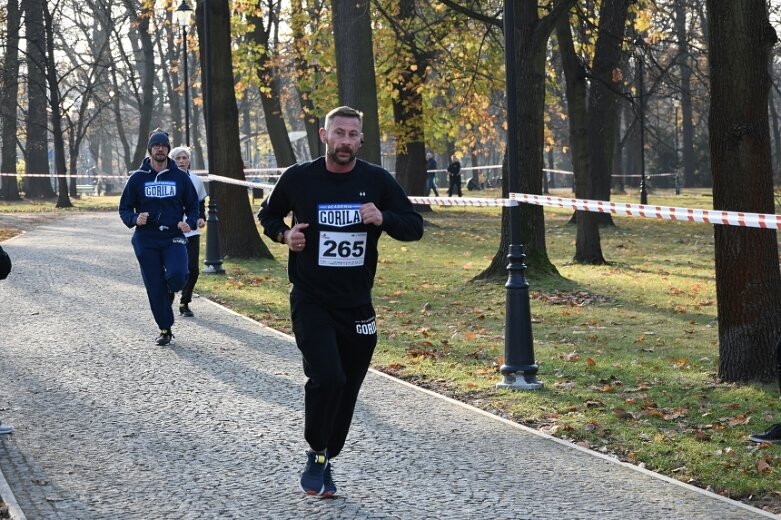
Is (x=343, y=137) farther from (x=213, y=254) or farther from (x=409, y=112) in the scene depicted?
(x=409, y=112)

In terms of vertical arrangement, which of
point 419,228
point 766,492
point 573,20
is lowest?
point 766,492

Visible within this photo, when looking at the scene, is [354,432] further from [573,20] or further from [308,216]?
[573,20]

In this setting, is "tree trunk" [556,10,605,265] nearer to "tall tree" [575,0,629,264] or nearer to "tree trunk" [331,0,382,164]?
"tall tree" [575,0,629,264]

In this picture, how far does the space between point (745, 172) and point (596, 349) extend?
10.1 feet

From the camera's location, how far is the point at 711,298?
1658 centimetres

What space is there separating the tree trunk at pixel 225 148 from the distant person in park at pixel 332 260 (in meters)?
15.4

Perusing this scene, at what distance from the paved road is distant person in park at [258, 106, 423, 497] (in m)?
Answer: 0.46

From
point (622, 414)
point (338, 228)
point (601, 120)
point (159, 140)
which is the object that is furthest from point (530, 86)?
point (338, 228)

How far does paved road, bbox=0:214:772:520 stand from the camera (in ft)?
20.6

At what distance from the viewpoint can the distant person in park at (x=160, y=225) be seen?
12.0 metres

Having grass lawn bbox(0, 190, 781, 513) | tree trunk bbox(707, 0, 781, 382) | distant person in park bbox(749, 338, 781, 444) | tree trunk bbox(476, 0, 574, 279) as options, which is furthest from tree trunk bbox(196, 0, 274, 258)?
distant person in park bbox(749, 338, 781, 444)

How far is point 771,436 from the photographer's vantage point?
7.70 m

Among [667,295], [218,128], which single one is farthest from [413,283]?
[218,128]

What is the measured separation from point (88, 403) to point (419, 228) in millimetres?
3509
